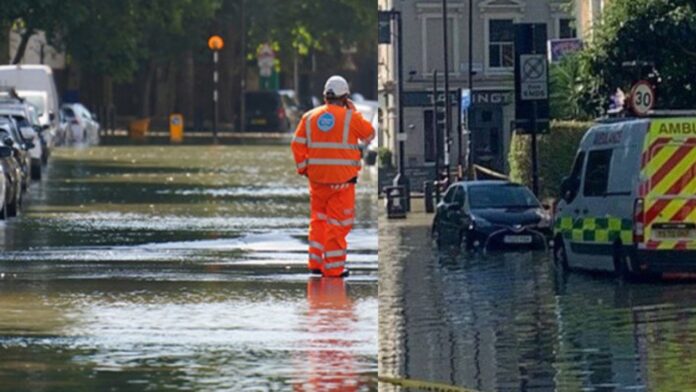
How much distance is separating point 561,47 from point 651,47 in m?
6.38

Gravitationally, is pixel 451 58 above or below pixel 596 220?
above

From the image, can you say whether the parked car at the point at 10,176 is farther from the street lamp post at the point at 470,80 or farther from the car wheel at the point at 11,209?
the street lamp post at the point at 470,80

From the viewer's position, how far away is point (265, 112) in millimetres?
96750

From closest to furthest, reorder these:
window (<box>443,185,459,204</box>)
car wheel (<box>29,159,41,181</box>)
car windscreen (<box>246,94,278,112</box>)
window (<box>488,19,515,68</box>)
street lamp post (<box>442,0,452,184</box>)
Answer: street lamp post (<box>442,0,452,184</box>) → window (<box>488,19,515,68</box>) → window (<box>443,185,459,204</box>) → car wheel (<box>29,159,41,181</box>) → car windscreen (<box>246,94,278,112</box>)

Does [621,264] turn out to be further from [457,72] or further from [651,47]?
[651,47]

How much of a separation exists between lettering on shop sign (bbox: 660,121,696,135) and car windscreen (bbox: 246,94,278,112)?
239 feet

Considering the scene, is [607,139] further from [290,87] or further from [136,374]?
[290,87]

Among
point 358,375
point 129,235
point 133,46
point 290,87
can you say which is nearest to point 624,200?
point 129,235

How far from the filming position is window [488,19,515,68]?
21062mm

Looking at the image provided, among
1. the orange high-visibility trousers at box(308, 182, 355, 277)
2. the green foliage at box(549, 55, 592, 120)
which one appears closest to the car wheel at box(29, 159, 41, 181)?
the green foliage at box(549, 55, 592, 120)

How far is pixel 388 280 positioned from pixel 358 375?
827 centimetres

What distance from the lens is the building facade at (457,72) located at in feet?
66.1

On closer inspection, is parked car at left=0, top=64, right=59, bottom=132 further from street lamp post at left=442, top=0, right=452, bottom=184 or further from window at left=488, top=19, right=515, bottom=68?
street lamp post at left=442, top=0, right=452, bottom=184

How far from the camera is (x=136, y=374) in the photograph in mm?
12906
